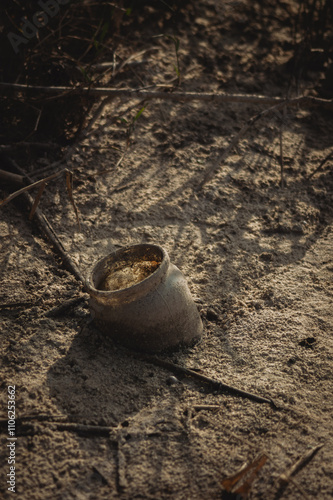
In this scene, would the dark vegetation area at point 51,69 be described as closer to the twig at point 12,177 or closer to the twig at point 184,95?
the twig at point 184,95

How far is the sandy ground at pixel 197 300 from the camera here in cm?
189

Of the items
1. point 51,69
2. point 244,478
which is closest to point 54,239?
point 51,69

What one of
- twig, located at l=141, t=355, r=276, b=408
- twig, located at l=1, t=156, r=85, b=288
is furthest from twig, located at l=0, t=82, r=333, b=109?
twig, located at l=141, t=355, r=276, b=408

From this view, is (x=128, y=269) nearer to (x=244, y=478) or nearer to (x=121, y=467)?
(x=121, y=467)

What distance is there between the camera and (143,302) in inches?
86.6

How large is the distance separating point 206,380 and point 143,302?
0.51 metres

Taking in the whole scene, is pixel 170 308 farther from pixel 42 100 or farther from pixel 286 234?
pixel 42 100

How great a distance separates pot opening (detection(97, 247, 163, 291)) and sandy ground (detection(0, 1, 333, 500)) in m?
0.25

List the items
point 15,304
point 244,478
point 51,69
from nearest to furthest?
point 244,478
point 15,304
point 51,69

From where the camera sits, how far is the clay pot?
2.19 metres

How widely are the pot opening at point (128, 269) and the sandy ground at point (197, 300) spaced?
0.25 metres

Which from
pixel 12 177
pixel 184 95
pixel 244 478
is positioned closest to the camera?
pixel 244 478

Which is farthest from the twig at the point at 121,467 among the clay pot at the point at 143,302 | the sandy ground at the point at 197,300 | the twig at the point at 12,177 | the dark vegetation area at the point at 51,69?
the dark vegetation area at the point at 51,69

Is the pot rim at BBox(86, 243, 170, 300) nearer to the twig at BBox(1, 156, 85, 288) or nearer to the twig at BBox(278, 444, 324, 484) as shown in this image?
the twig at BBox(1, 156, 85, 288)
